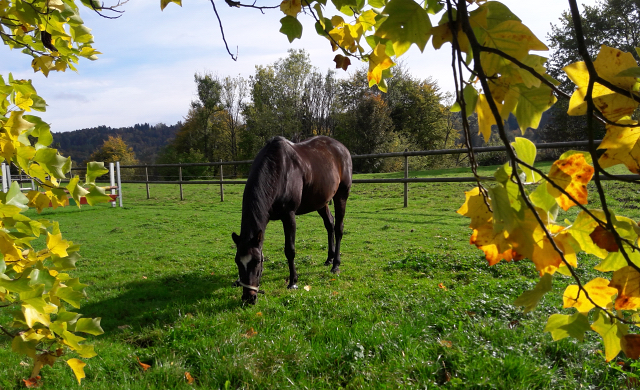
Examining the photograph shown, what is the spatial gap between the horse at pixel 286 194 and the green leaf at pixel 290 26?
2535 mm

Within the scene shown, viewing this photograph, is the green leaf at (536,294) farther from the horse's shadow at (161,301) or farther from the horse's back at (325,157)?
the horse's back at (325,157)

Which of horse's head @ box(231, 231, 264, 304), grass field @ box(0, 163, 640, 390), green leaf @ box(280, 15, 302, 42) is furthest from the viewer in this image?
horse's head @ box(231, 231, 264, 304)

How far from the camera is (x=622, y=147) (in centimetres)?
51

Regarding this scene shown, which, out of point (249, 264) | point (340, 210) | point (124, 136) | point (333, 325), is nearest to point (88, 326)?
point (333, 325)

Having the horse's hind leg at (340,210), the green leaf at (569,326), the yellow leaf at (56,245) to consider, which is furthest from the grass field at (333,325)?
the green leaf at (569,326)

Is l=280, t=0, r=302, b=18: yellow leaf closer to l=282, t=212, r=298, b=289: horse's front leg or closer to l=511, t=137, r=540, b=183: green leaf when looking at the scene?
l=511, t=137, r=540, b=183: green leaf

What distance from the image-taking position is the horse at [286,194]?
333cm

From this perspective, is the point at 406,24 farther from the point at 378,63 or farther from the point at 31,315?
the point at 31,315

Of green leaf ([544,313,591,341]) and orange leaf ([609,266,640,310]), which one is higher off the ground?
orange leaf ([609,266,640,310])

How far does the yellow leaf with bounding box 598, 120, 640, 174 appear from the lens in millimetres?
504

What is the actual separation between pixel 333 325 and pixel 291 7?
2085 mm

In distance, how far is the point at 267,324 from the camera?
8.68 ft

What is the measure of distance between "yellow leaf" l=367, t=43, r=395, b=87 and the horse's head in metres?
2.52

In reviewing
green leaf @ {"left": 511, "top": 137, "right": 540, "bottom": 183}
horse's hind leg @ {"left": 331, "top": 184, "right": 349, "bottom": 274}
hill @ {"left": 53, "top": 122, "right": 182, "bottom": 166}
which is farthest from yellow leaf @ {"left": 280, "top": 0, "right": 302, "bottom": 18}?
hill @ {"left": 53, "top": 122, "right": 182, "bottom": 166}
